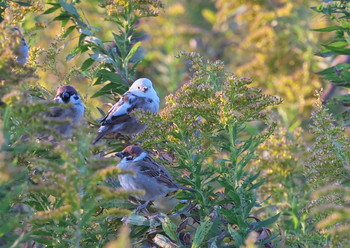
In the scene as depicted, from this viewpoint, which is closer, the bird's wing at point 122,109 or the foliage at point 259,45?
the bird's wing at point 122,109

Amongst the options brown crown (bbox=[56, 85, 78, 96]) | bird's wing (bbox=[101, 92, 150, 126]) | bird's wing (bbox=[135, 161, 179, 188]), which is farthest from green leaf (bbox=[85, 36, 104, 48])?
bird's wing (bbox=[135, 161, 179, 188])

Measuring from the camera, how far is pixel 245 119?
330 cm

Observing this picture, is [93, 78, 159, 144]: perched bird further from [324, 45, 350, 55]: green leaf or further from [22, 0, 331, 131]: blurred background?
[22, 0, 331, 131]: blurred background

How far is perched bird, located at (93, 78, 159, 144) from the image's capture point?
511 cm

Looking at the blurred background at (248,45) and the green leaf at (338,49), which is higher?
the green leaf at (338,49)

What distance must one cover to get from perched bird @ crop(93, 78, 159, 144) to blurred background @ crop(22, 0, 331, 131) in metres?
2.03

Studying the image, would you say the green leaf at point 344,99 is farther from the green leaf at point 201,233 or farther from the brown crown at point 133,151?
Answer: the green leaf at point 201,233

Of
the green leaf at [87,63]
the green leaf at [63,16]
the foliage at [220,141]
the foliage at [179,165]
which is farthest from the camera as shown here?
the green leaf at [63,16]

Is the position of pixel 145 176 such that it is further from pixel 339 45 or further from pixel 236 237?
pixel 236 237

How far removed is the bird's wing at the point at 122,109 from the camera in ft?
16.8

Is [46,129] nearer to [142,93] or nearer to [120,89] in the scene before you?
[120,89]

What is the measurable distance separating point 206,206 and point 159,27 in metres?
8.98

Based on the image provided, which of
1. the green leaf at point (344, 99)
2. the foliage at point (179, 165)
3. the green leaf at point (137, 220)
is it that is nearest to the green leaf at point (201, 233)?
the foliage at point (179, 165)

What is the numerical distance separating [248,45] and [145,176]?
568cm
